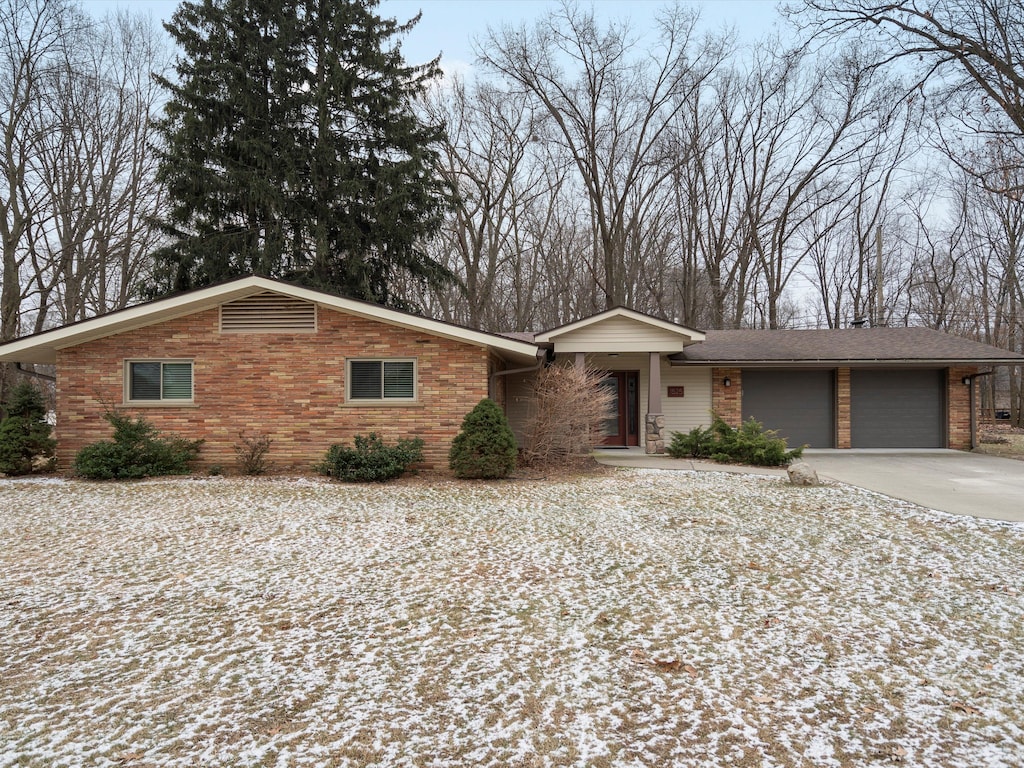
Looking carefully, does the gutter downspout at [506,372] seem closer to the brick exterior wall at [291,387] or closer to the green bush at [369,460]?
the brick exterior wall at [291,387]

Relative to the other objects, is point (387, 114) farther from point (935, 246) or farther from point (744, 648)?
point (935, 246)

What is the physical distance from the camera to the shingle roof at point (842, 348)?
1395 cm

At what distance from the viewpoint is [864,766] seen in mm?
2500

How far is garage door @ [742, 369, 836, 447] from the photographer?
49.0 feet

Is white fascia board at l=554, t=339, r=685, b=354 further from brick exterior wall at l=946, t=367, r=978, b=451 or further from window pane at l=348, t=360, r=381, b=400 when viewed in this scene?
brick exterior wall at l=946, t=367, r=978, b=451

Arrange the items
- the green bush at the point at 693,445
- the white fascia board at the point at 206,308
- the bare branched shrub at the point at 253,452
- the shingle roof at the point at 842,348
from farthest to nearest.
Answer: the shingle roof at the point at 842,348 < the green bush at the point at 693,445 < the bare branched shrub at the point at 253,452 < the white fascia board at the point at 206,308

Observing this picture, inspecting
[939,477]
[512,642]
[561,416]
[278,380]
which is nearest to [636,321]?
[561,416]

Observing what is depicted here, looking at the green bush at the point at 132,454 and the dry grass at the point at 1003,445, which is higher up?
the green bush at the point at 132,454

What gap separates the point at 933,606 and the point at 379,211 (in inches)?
628

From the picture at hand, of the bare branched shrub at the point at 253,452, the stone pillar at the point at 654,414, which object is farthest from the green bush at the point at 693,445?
the bare branched shrub at the point at 253,452

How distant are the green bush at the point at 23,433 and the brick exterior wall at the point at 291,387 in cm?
30

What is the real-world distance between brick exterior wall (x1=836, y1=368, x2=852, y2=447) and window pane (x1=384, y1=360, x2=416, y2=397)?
10648 mm

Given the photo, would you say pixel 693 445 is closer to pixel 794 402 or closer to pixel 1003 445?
pixel 794 402

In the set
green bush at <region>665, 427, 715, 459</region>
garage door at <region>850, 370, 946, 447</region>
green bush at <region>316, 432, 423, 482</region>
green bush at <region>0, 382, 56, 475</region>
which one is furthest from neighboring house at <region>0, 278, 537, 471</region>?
garage door at <region>850, 370, 946, 447</region>
